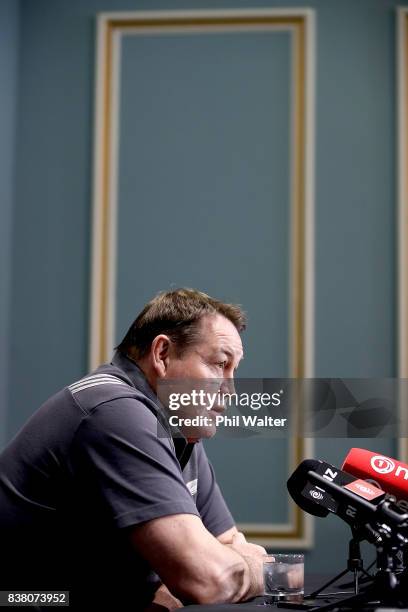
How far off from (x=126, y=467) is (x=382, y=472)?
0.49 metres

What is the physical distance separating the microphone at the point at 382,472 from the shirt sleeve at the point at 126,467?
339 millimetres

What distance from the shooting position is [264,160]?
344cm

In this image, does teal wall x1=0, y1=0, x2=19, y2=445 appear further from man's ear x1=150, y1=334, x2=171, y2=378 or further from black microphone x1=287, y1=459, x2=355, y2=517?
black microphone x1=287, y1=459, x2=355, y2=517

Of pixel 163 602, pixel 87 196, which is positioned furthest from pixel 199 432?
pixel 87 196

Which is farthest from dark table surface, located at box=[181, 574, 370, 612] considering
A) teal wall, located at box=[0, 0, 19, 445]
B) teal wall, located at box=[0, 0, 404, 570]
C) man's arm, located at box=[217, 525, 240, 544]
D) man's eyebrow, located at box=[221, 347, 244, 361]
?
teal wall, located at box=[0, 0, 19, 445]

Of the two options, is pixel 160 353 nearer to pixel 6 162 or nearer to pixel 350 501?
pixel 350 501

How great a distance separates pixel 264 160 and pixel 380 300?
2.30 ft

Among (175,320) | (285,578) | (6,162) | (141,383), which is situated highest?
(6,162)

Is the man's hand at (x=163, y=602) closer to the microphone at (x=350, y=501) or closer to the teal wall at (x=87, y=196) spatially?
the microphone at (x=350, y=501)

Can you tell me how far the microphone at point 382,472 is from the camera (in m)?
1.67

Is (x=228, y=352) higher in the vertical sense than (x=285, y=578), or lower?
higher

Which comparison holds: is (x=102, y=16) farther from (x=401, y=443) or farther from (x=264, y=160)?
(x=401, y=443)

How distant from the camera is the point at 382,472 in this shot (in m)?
1.70

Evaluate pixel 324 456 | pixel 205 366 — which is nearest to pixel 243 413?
pixel 205 366
